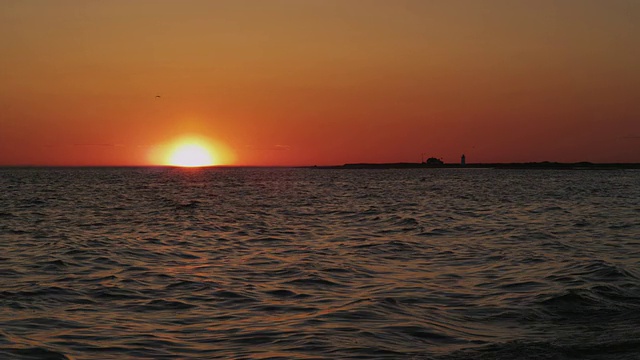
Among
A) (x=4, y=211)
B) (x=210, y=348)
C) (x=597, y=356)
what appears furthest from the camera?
(x=4, y=211)

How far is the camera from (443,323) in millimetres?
12633

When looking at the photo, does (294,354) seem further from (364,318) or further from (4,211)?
(4,211)

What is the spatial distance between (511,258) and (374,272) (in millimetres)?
5139

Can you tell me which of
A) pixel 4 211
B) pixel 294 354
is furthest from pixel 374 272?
pixel 4 211

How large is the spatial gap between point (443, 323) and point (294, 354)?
333 centimetres

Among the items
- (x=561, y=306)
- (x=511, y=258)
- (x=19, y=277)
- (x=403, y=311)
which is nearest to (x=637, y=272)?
(x=511, y=258)

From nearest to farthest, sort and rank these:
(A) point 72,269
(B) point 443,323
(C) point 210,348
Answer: (C) point 210,348, (B) point 443,323, (A) point 72,269

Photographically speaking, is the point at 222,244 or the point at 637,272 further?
the point at 222,244

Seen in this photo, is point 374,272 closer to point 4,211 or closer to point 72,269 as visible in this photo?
point 72,269

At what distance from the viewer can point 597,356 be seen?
1015cm

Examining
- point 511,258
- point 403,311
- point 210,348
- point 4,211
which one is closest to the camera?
point 210,348

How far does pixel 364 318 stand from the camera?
13.1 meters

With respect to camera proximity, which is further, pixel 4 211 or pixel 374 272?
pixel 4 211

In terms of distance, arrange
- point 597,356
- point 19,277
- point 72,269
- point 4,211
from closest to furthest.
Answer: point 597,356 → point 19,277 → point 72,269 → point 4,211
